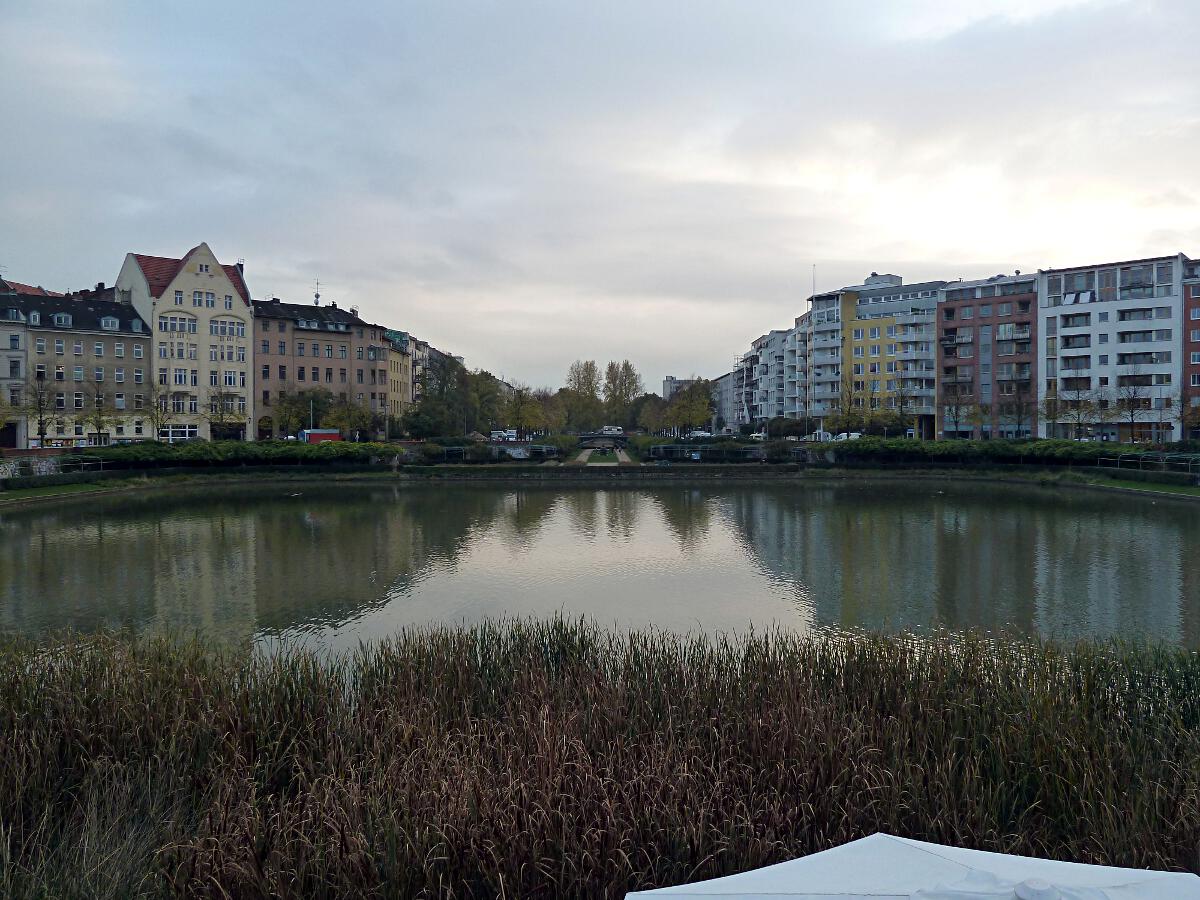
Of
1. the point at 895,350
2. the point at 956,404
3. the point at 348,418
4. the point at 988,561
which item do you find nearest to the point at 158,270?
the point at 348,418

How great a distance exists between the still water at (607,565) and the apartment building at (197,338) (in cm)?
2994

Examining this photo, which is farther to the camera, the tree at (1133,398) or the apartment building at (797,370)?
the apartment building at (797,370)

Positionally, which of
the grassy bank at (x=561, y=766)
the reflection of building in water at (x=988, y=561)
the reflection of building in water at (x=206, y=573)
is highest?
the grassy bank at (x=561, y=766)

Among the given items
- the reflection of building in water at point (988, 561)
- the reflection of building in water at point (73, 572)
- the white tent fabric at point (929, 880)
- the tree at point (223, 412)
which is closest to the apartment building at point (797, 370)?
the reflection of building in water at point (988, 561)

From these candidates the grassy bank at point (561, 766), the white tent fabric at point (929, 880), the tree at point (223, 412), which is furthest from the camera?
the tree at point (223, 412)

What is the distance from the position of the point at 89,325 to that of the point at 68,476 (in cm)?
2859

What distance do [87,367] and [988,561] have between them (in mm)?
72268

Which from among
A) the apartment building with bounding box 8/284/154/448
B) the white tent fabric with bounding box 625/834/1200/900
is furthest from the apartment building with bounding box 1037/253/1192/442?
the apartment building with bounding box 8/284/154/448

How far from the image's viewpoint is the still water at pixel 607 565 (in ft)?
59.5

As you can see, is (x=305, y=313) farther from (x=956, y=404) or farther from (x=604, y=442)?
(x=956, y=404)

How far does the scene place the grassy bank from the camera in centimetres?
622

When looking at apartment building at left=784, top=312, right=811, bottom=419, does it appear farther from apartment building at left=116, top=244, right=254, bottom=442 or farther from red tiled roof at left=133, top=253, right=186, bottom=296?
red tiled roof at left=133, top=253, right=186, bottom=296

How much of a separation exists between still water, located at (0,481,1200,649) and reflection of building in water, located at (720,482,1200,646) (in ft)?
0.38

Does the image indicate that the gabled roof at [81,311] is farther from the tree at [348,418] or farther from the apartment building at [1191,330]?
the apartment building at [1191,330]
